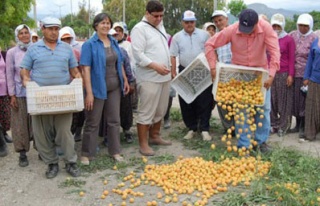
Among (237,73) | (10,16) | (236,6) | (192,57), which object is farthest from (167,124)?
(236,6)

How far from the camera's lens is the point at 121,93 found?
533 centimetres

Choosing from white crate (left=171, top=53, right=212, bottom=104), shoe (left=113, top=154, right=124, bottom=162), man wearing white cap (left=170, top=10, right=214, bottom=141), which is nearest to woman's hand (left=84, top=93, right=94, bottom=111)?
shoe (left=113, top=154, right=124, bottom=162)

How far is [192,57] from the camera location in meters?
5.85

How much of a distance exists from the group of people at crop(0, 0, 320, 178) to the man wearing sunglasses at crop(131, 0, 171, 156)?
0.01 meters

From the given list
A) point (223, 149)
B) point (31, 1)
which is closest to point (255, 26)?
point (223, 149)

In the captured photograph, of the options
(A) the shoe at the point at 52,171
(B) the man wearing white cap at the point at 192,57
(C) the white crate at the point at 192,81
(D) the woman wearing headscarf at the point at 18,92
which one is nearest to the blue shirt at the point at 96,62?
(D) the woman wearing headscarf at the point at 18,92

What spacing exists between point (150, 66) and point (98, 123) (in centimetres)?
99

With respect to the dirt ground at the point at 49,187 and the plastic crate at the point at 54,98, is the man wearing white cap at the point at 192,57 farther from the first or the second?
the plastic crate at the point at 54,98

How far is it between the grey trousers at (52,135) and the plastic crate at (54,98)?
314mm

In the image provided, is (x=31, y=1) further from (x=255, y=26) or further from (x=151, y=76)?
(x=255, y=26)

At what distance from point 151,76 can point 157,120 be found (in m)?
0.75

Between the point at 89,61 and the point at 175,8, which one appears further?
the point at 175,8

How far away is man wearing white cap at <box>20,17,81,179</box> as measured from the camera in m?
4.33

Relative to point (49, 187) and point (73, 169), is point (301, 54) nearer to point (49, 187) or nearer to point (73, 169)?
point (73, 169)
